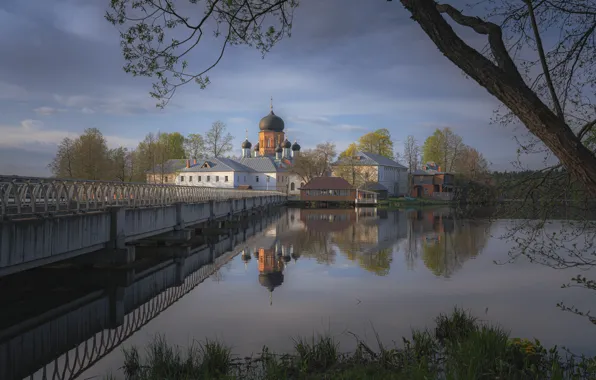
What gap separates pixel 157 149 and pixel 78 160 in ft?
91.0

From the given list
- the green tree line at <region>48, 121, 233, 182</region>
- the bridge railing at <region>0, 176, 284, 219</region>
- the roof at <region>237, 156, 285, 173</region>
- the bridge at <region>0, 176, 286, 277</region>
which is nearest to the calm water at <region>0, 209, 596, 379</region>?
the bridge at <region>0, 176, 286, 277</region>

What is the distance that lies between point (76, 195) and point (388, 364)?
11965 mm

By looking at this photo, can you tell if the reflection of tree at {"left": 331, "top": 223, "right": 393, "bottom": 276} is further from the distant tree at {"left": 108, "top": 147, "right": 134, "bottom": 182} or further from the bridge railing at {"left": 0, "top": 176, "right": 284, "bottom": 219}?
the distant tree at {"left": 108, "top": 147, "right": 134, "bottom": 182}

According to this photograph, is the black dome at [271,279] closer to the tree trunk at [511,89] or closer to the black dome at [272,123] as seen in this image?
the tree trunk at [511,89]

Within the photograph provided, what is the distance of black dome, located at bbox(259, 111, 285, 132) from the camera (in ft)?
409

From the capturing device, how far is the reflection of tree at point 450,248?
844 inches

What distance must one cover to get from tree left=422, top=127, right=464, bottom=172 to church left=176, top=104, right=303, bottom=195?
2930 cm

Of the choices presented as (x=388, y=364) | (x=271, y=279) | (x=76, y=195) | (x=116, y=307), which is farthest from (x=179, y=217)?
(x=388, y=364)

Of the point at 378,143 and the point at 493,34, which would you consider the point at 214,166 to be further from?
the point at 493,34

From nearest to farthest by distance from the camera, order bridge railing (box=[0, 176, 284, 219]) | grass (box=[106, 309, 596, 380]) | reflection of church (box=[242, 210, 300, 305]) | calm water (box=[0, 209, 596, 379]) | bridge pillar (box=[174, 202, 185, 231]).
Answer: grass (box=[106, 309, 596, 380]) < calm water (box=[0, 209, 596, 379]) < bridge railing (box=[0, 176, 284, 219]) < reflection of church (box=[242, 210, 300, 305]) < bridge pillar (box=[174, 202, 185, 231])

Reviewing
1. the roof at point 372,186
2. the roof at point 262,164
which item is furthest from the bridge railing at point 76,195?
the roof at point 262,164

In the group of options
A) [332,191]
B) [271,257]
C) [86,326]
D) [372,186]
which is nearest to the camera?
[86,326]

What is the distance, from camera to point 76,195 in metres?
16.2

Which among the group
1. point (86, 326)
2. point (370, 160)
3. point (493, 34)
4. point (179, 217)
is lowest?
point (86, 326)
